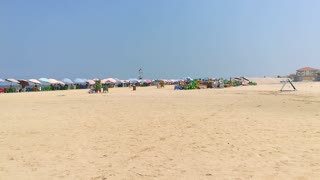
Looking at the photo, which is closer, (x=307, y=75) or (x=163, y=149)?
(x=163, y=149)

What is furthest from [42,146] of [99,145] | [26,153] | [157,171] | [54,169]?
[157,171]

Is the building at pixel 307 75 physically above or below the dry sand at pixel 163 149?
above

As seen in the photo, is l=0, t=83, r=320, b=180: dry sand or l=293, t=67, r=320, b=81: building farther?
l=293, t=67, r=320, b=81: building

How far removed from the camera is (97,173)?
207 inches

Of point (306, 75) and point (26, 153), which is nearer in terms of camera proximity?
point (26, 153)

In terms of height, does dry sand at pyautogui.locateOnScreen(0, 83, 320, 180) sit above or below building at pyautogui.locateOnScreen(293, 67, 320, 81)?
below

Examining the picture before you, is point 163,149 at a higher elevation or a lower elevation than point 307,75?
lower

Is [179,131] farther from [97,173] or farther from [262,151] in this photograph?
[97,173]

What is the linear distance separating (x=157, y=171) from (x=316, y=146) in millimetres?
3243

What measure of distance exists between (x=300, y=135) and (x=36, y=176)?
5.51m

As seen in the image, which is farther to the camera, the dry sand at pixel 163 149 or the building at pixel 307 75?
the building at pixel 307 75

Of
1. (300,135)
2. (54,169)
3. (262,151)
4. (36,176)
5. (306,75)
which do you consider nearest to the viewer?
(36,176)

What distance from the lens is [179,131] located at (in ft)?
29.1

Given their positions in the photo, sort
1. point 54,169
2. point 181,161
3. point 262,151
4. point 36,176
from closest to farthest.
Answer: point 36,176 → point 54,169 → point 181,161 → point 262,151
